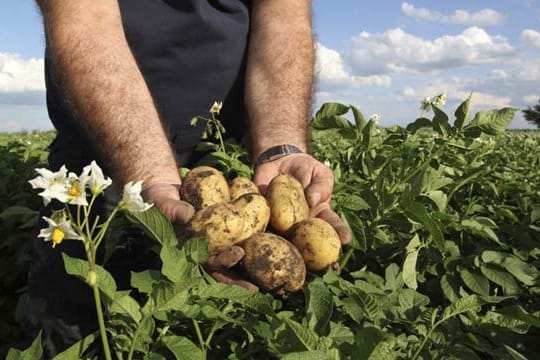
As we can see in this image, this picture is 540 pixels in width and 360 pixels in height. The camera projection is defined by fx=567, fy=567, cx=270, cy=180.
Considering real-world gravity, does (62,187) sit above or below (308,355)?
above

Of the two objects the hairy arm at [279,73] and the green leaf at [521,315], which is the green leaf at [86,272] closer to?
the green leaf at [521,315]

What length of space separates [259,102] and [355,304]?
4.47 ft

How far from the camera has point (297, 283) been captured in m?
1.59

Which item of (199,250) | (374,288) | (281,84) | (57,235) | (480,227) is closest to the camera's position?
(57,235)

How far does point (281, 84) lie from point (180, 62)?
1.57ft

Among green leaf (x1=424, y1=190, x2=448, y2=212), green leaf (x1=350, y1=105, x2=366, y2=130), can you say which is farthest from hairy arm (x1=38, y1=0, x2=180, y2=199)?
green leaf (x1=424, y1=190, x2=448, y2=212)

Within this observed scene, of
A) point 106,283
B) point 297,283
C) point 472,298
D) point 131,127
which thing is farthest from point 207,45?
point 472,298

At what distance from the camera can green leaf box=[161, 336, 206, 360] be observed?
1168mm

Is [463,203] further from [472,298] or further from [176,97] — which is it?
[472,298]

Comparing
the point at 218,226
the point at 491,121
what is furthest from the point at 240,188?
the point at 491,121

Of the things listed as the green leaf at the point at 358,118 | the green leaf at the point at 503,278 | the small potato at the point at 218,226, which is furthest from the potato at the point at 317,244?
the green leaf at the point at 358,118

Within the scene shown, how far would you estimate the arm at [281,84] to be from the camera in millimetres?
2111

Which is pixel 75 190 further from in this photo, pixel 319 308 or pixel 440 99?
pixel 440 99

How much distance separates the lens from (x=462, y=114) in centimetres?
201
